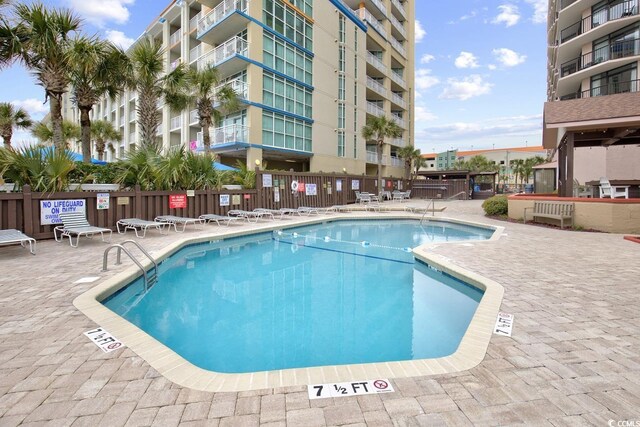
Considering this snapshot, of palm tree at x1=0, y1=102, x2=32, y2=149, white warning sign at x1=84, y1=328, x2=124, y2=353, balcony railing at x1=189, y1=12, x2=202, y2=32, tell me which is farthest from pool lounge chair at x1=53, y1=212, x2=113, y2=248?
balcony railing at x1=189, y1=12, x2=202, y2=32

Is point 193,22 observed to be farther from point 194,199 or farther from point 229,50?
point 194,199

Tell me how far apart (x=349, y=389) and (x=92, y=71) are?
14.4m

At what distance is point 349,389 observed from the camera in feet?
7.63

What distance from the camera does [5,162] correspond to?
8.48m

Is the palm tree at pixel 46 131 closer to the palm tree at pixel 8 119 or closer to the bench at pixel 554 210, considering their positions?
the palm tree at pixel 8 119

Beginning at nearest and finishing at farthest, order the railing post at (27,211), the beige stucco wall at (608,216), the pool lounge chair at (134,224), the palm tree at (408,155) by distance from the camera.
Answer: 1. the railing post at (27,211)
2. the pool lounge chair at (134,224)
3. the beige stucco wall at (608,216)
4. the palm tree at (408,155)

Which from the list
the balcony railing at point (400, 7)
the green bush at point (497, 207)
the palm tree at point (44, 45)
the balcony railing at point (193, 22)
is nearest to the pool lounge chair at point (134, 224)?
the palm tree at point (44, 45)

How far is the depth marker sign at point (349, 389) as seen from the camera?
226 cm

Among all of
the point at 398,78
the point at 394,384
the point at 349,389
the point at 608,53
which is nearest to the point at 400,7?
the point at 398,78

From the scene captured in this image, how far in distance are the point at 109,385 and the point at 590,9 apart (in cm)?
3072

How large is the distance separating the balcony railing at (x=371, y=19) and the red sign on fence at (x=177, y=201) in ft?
93.1

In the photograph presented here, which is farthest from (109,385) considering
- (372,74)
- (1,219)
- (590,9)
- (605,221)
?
(372,74)

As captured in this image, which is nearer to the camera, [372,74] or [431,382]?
[431,382]

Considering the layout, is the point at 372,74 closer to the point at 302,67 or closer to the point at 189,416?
the point at 302,67
